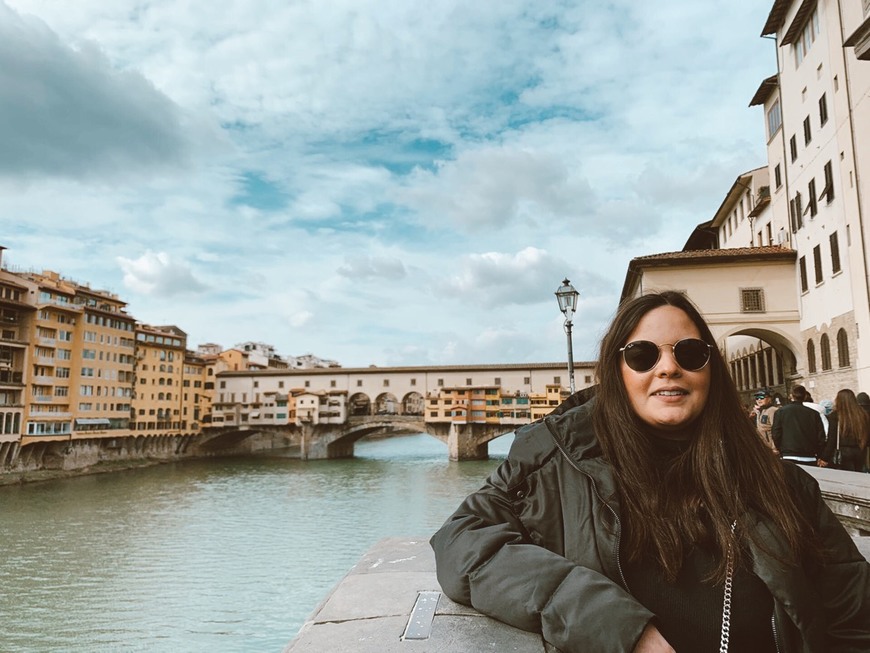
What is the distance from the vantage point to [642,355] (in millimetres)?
1539

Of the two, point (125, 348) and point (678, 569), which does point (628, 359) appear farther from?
point (125, 348)

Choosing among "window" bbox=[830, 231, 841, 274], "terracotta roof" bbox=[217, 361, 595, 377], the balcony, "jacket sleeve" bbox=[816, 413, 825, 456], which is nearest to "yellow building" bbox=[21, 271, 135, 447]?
the balcony

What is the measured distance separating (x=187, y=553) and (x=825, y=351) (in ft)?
55.4

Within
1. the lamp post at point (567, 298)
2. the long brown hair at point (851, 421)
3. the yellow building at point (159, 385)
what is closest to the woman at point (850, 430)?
the long brown hair at point (851, 421)

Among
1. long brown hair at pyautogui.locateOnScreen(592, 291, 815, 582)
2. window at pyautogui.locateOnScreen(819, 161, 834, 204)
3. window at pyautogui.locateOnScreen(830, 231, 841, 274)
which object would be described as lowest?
long brown hair at pyautogui.locateOnScreen(592, 291, 815, 582)

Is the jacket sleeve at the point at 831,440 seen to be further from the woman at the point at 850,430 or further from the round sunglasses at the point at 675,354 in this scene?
the round sunglasses at the point at 675,354

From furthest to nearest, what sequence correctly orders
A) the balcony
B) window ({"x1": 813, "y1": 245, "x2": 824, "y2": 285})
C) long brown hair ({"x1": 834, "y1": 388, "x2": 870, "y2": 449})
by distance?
the balcony, window ({"x1": 813, "y1": 245, "x2": 824, "y2": 285}), long brown hair ({"x1": 834, "y1": 388, "x2": 870, "y2": 449})

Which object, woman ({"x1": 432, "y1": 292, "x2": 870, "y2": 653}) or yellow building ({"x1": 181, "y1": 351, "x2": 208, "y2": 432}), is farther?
yellow building ({"x1": 181, "y1": 351, "x2": 208, "y2": 432})

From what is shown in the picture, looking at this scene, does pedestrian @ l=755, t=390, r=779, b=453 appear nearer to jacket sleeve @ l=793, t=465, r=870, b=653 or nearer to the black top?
jacket sleeve @ l=793, t=465, r=870, b=653

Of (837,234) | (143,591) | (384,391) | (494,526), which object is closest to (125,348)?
(384,391)

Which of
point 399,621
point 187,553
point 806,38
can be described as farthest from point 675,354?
point 806,38

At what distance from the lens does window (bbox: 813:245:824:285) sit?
17.2 metres

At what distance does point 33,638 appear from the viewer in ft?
30.3

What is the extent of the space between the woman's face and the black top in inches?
11.8
